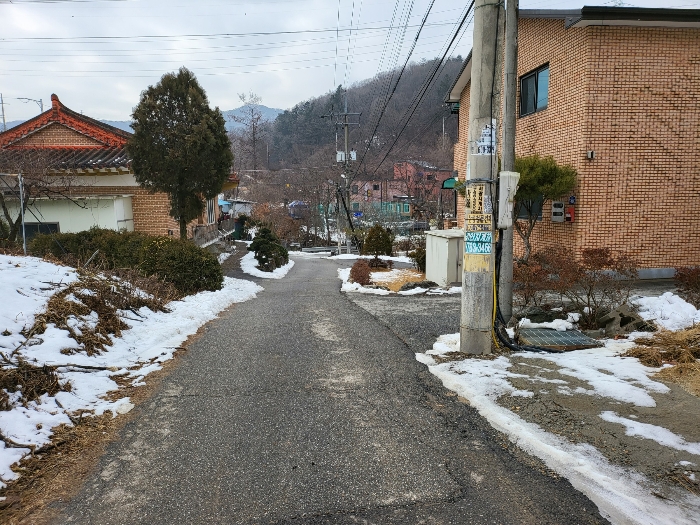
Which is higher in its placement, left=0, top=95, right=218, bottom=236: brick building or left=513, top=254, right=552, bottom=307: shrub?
left=0, top=95, right=218, bottom=236: brick building

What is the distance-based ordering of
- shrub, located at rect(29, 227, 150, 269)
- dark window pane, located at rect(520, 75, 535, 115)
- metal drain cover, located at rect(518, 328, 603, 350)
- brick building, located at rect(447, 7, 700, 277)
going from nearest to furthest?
metal drain cover, located at rect(518, 328, 603, 350)
brick building, located at rect(447, 7, 700, 277)
shrub, located at rect(29, 227, 150, 269)
dark window pane, located at rect(520, 75, 535, 115)

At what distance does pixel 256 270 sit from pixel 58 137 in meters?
9.49

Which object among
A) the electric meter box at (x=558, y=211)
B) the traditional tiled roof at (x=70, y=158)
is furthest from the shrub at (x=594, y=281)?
the traditional tiled roof at (x=70, y=158)

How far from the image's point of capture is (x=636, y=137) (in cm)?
1184

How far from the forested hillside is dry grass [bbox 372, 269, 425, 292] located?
26478 millimetres

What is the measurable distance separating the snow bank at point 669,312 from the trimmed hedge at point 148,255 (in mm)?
9274

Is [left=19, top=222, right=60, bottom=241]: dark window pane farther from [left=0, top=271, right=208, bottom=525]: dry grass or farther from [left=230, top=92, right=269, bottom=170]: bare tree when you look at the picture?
[left=230, top=92, right=269, bottom=170]: bare tree

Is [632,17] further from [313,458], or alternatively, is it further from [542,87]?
[313,458]

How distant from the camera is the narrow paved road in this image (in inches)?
120

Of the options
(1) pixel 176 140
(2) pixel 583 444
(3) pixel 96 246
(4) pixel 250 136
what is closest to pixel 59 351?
(2) pixel 583 444

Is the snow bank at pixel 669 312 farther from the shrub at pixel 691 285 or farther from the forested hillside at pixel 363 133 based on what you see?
the forested hillside at pixel 363 133

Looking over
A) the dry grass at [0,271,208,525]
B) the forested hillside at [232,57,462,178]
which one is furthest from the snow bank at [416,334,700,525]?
the forested hillside at [232,57,462,178]

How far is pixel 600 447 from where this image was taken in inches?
146

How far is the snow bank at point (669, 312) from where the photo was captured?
685 centimetres
